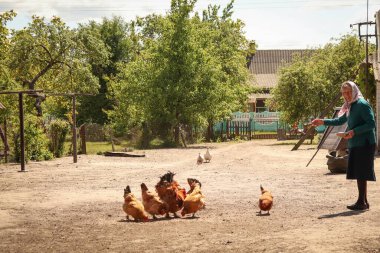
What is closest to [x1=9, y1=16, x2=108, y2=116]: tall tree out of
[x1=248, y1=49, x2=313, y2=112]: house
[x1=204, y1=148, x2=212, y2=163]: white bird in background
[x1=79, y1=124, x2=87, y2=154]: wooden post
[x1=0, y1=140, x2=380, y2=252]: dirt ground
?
[x1=79, y1=124, x2=87, y2=154]: wooden post

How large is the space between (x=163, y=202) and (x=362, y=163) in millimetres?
3323

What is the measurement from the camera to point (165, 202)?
1060 centimetres

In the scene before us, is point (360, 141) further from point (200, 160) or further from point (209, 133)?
point (209, 133)

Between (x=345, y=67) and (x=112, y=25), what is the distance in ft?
67.4

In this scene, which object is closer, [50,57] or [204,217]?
[204,217]

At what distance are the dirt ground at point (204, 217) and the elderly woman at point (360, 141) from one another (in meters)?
0.51

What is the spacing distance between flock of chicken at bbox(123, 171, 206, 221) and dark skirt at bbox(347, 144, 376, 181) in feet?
8.42

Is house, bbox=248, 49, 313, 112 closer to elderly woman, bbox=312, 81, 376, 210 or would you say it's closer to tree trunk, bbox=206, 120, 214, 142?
tree trunk, bbox=206, 120, 214, 142

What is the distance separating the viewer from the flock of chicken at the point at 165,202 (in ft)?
34.1

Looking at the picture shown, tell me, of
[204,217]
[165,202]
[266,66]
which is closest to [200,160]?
[204,217]

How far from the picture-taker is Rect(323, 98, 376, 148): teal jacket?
10.6m

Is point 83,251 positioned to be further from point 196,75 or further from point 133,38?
point 133,38

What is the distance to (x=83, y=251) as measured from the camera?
816 cm

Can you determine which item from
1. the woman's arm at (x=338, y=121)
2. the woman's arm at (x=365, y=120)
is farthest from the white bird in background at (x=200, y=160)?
the woman's arm at (x=365, y=120)
